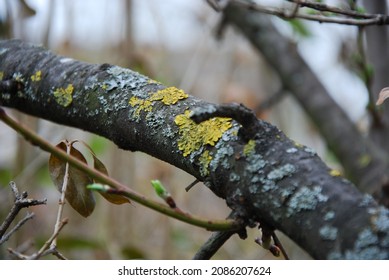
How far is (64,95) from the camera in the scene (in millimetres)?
587

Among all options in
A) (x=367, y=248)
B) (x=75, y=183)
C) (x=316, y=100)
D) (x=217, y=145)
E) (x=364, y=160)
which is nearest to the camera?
(x=367, y=248)

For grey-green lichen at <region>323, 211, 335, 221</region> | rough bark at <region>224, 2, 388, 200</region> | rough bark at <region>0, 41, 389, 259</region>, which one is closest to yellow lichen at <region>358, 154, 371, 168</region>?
rough bark at <region>224, 2, 388, 200</region>

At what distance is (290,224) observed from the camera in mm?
371

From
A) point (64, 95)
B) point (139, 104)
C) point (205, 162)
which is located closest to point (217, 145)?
point (205, 162)

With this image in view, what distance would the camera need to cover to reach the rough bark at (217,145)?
35cm

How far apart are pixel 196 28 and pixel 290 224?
6.24 feet

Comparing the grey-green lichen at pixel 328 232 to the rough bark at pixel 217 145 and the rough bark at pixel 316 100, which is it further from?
the rough bark at pixel 316 100

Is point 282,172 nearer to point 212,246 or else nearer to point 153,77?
point 212,246

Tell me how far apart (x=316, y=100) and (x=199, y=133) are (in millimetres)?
1032

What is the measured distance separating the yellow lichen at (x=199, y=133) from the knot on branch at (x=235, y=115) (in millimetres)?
36

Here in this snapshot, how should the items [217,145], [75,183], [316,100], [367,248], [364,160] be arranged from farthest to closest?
1. [316,100]
2. [364,160]
3. [75,183]
4. [217,145]
5. [367,248]

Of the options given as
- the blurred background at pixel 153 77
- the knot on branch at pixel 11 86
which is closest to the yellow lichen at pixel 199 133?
the knot on branch at pixel 11 86

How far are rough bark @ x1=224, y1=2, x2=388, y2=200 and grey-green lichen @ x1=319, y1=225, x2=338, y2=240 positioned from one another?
0.99 meters
